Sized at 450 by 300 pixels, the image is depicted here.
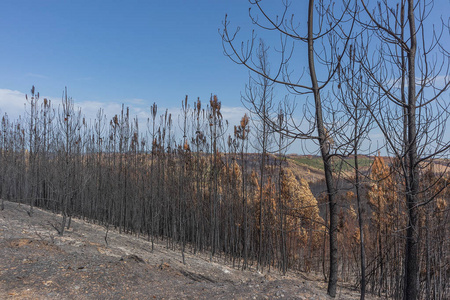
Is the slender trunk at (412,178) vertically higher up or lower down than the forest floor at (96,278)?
higher up

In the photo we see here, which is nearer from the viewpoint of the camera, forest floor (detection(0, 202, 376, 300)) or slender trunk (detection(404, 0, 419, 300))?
slender trunk (detection(404, 0, 419, 300))

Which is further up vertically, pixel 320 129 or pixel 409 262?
pixel 320 129

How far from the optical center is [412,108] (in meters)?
4.51

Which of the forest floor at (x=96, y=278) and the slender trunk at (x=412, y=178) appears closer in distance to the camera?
the slender trunk at (x=412, y=178)

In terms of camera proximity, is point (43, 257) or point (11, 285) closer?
point (11, 285)

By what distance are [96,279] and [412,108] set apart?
5.85 meters

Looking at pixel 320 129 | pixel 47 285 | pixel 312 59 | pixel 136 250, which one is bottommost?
pixel 136 250

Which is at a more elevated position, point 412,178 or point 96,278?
point 412,178

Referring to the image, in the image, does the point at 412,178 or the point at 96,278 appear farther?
the point at 96,278

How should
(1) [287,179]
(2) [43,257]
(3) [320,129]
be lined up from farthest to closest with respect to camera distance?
(1) [287,179] < (2) [43,257] < (3) [320,129]

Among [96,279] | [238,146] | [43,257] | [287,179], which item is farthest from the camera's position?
[287,179]

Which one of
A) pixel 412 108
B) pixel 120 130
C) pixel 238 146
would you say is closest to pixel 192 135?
pixel 238 146

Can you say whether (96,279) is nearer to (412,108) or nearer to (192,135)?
(412,108)

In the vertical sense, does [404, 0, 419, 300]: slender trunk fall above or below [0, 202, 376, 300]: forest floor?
above
